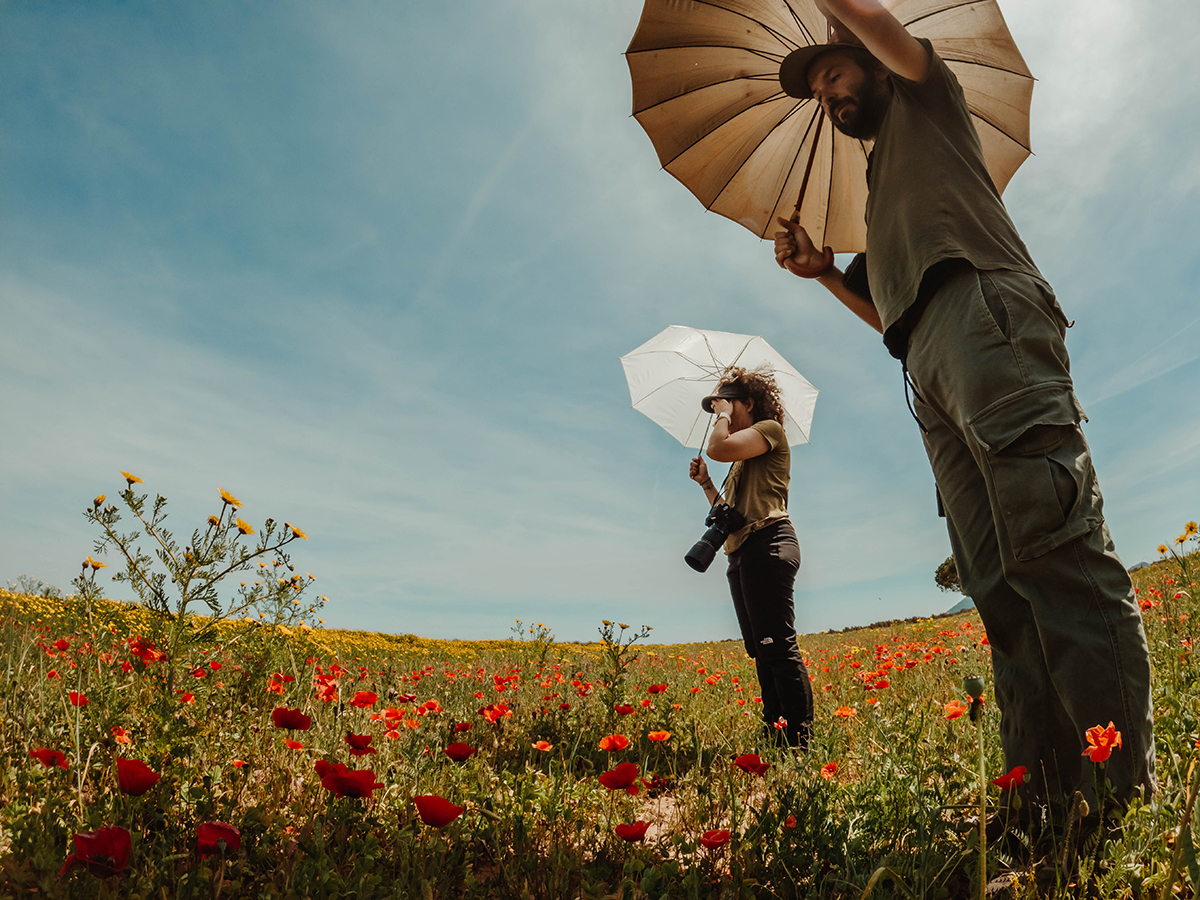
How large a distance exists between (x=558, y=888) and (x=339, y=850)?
63 centimetres

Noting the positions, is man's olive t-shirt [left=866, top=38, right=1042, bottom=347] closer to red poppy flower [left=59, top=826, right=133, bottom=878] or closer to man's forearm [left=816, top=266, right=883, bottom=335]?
man's forearm [left=816, top=266, right=883, bottom=335]

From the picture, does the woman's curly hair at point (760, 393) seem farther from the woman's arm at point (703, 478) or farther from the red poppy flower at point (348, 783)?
the red poppy flower at point (348, 783)

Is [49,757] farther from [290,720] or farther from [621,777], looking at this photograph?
[621,777]

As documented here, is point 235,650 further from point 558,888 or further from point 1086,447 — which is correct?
point 1086,447

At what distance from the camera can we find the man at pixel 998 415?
154 centimetres

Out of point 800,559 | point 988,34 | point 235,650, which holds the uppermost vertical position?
point 988,34

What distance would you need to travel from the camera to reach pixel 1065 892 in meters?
1.41

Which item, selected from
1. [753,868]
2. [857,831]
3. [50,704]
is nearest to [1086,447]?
[857,831]

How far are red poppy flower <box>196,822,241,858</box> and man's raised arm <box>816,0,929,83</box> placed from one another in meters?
2.66

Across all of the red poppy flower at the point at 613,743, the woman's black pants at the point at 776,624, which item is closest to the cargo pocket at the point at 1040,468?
the red poppy flower at the point at 613,743

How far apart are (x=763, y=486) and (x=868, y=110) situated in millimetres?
1983

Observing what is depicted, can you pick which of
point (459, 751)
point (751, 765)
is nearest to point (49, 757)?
point (459, 751)

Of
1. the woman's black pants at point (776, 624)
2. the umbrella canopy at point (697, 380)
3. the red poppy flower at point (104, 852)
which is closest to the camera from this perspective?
the red poppy flower at point (104, 852)

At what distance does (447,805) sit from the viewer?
1.43 metres
